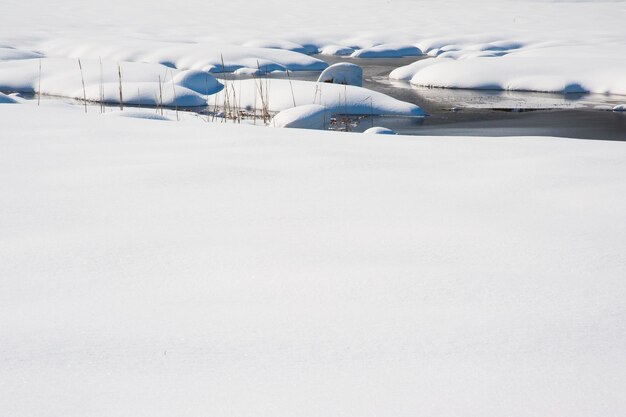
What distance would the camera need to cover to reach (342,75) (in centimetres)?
970

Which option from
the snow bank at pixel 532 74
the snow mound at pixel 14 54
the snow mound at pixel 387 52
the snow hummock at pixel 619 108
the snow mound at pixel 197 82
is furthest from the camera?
the snow mound at pixel 387 52

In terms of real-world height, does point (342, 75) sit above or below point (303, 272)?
above

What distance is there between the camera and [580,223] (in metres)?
1.98

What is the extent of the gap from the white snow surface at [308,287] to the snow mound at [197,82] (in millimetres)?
6713

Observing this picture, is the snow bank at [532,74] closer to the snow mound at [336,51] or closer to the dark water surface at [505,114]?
the dark water surface at [505,114]

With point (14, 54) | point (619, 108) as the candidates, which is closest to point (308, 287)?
point (619, 108)

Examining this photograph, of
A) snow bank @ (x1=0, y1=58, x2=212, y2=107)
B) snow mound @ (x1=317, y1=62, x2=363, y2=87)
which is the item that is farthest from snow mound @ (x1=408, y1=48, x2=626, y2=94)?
snow bank @ (x1=0, y1=58, x2=212, y2=107)

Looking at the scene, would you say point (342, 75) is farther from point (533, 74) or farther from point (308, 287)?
point (308, 287)

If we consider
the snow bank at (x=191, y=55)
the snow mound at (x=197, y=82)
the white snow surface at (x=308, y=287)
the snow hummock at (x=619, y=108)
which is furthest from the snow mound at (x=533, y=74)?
the white snow surface at (x=308, y=287)

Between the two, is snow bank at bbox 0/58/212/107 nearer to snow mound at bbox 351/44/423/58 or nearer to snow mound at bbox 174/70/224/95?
snow mound at bbox 174/70/224/95

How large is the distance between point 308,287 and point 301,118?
15.6 ft

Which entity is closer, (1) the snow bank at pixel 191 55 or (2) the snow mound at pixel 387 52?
(1) the snow bank at pixel 191 55

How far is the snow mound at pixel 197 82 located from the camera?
9.23m

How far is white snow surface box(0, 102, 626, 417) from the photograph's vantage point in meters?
1.17
